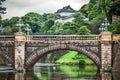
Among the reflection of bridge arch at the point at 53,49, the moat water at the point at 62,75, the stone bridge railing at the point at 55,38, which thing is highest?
the stone bridge railing at the point at 55,38

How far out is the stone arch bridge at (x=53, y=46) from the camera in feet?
259

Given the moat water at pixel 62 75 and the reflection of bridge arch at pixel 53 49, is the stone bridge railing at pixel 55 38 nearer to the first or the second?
the reflection of bridge arch at pixel 53 49

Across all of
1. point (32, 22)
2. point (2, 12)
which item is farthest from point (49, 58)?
point (32, 22)

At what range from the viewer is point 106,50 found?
79.2 m

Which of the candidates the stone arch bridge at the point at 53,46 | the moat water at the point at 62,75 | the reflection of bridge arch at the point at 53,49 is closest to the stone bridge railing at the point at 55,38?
the stone arch bridge at the point at 53,46

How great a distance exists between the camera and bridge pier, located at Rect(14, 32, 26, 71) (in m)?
80.4

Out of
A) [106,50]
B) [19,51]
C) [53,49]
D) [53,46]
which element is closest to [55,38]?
[53,46]

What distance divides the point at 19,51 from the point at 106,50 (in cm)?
1442

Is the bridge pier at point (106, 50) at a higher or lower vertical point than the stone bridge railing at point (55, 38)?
lower

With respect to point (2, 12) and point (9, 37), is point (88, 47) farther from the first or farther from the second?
point (2, 12)

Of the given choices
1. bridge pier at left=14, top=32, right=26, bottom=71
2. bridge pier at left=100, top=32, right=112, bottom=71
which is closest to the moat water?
bridge pier at left=100, top=32, right=112, bottom=71

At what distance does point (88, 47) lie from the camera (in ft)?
261

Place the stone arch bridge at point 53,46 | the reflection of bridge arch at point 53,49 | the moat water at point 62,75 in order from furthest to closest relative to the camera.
A: the reflection of bridge arch at point 53,49 → the stone arch bridge at point 53,46 → the moat water at point 62,75

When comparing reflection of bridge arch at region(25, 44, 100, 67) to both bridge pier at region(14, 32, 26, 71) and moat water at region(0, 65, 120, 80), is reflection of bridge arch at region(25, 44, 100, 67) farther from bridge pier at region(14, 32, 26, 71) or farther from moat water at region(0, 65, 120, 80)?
moat water at region(0, 65, 120, 80)
